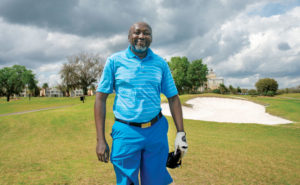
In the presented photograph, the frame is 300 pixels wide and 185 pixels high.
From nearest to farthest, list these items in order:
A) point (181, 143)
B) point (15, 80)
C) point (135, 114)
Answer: point (135, 114)
point (181, 143)
point (15, 80)

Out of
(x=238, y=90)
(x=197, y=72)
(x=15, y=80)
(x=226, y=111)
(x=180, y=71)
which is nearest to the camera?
(x=226, y=111)

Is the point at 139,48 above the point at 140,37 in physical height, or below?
below

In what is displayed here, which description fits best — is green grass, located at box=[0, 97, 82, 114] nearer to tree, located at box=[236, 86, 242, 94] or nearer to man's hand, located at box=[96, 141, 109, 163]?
man's hand, located at box=[96, 141, 109, 163]

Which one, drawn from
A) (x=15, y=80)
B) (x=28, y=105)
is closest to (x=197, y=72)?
(x=28, y=105)

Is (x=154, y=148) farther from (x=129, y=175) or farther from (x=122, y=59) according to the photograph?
(x=122, y=59)

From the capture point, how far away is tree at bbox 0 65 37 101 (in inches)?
2354

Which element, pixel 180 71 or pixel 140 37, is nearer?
pixel 140 37

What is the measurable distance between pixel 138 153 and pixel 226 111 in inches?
771

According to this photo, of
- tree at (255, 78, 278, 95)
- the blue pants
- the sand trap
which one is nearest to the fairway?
the blue pants

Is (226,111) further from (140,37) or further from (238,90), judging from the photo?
(238,90)

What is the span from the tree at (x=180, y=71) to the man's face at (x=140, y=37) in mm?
51549

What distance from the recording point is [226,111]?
2044 cm

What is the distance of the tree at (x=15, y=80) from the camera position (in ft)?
196

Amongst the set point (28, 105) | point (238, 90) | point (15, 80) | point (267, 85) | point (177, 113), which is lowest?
point (28, 105)
